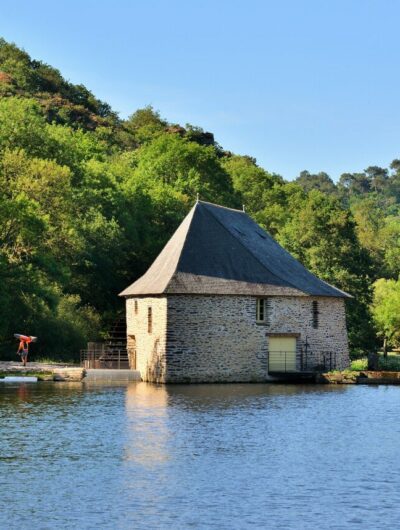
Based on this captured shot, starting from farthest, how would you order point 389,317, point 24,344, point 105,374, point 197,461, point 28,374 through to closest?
point 389,317, point 24,344, point 105,374, point 28,374, point 197,461

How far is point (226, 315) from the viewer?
141 feet

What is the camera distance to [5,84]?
336ft

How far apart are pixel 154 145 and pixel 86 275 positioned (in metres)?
30.8

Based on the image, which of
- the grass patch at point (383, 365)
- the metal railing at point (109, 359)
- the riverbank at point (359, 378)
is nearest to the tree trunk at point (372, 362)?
the grass patch at point (383, 365)

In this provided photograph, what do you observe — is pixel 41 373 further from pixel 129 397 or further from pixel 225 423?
pixel 225 423

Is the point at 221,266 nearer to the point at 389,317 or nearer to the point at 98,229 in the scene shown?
the point at 98,229

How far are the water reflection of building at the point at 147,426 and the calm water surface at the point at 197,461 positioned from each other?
0.05m

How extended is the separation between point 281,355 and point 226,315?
321 centimetres

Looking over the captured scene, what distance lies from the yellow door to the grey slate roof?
2.13 metres

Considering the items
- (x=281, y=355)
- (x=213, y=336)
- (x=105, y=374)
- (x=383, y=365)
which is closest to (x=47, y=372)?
(x=105, y=374)

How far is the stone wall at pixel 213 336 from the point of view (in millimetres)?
42500

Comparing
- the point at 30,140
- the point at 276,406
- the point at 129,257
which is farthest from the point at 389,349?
the point at 276,406

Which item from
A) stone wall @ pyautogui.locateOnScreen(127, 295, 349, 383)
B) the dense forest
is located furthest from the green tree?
stone wall @ pyautogui.locateOnScreen(127, 295, 349, 383)

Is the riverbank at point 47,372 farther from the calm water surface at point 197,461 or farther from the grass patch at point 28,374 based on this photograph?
the calm water surface at point 197,461
